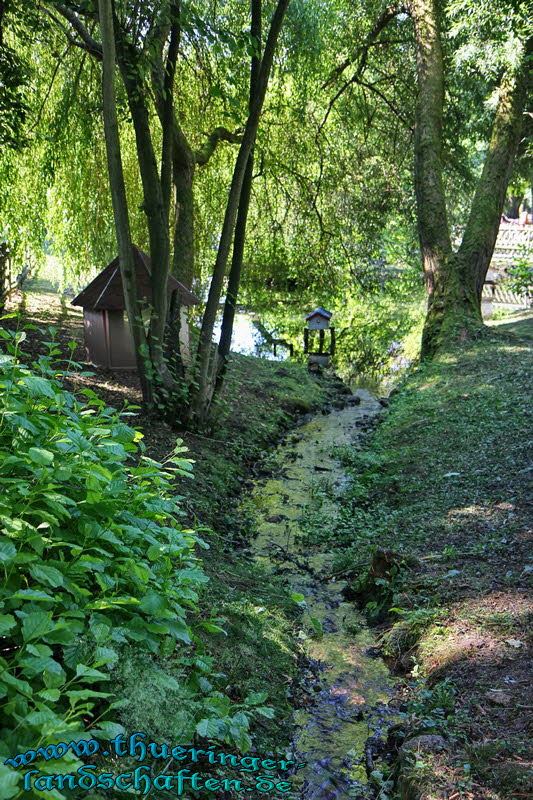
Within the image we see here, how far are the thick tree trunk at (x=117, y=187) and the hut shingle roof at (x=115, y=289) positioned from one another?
79.9 inches

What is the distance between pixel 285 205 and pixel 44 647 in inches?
466

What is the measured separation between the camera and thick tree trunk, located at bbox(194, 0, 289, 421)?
694cm

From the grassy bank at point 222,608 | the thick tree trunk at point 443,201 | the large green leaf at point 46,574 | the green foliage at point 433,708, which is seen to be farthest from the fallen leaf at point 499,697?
the thick tree trunk at point 443,201

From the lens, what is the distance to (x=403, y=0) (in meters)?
12.6

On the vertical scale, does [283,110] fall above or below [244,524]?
above

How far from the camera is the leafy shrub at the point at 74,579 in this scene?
6.48 feet

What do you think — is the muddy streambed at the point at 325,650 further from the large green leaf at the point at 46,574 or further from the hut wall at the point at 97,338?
the hut wall at the point at 97,338

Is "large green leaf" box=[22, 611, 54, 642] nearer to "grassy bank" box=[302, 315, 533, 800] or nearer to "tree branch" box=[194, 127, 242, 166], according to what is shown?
"grassy bank" box=[302, 315, 533, 800]

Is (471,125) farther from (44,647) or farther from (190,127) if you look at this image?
(44,647)

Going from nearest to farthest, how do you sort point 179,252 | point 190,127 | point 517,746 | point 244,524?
1. point 517,746
2. point 244,524
3. point 179,252
4. point 190,127

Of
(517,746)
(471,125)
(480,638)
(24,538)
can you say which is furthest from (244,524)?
(471,125)

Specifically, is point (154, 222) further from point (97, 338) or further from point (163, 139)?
point (97, 338)

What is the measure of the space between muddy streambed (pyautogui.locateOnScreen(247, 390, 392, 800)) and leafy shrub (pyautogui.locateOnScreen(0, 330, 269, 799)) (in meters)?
0.80

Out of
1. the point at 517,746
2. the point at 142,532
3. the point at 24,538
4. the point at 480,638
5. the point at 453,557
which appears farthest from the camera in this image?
the point at 453,557
